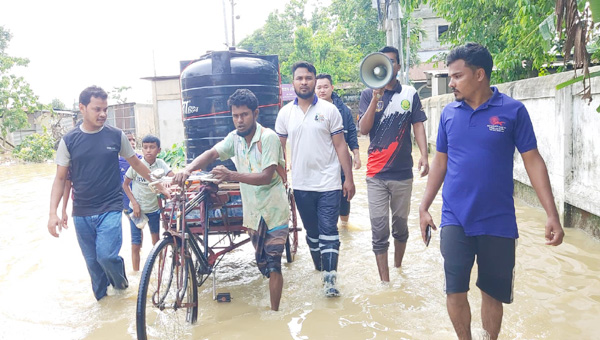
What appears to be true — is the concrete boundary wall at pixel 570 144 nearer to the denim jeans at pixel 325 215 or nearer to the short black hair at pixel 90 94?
the denim jeans at pixel 325 215

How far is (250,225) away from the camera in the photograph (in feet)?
13.2

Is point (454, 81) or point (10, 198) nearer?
point (454, 81)

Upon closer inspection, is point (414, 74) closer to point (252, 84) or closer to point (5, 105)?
point (5, 105)

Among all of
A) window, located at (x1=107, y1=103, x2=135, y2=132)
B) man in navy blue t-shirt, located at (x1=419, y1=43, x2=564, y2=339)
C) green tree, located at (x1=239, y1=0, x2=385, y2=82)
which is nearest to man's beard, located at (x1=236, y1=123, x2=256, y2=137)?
man in navy blue t-shirt, located at (x1=419, y1=43, x2=564, y2=339)

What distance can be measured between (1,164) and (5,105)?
11.1 feet

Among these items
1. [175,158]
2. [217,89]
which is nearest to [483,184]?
[217,89]

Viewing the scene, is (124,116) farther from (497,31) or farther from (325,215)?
(325,215)

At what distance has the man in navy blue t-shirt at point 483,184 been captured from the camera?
2.73 metres

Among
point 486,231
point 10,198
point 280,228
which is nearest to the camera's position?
point 486,231

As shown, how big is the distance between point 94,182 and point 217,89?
1.89 metres

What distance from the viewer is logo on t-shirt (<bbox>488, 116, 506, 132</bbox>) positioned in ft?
8.93

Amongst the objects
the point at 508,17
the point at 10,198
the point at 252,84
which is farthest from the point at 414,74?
the point at 252,84

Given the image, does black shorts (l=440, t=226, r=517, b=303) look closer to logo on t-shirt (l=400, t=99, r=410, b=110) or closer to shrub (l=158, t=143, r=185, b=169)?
logo on t-shirt (l=400, t=99, r=410, b=110)

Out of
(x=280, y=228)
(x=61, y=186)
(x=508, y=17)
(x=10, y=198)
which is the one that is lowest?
(x=10, y=198)
